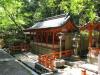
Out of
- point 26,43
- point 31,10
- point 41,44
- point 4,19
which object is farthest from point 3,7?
point 31,10

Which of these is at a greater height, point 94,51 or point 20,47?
point 94,51

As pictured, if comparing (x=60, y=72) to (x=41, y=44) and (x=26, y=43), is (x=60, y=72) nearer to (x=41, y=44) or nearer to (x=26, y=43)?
(x=41, y=44)

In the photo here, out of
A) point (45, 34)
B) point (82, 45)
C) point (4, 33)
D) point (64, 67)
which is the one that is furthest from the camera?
point (4, 33)

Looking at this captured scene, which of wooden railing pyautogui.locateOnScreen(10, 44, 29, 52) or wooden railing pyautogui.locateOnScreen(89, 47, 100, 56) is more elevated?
wooden railing pyautogui.locateOnScreen(89, 47, 100, 56)

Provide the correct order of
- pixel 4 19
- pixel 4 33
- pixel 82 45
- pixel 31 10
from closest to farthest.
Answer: pixel 82 45
pixel 4 19
pixel 4 33
pixel 31 10

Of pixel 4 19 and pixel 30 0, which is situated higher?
pixel 30 0

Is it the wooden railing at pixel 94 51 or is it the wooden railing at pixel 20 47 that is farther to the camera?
the wooden railing at pixel 20 47

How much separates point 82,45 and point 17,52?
11.6m

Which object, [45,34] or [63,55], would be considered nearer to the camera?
[63,55]

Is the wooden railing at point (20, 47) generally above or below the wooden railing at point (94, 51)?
below

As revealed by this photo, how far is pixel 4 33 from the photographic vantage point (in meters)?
44.3

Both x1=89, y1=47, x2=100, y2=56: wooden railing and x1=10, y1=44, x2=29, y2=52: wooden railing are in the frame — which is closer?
x1=89, y1=47, x2=100, y2=56: wooden railing

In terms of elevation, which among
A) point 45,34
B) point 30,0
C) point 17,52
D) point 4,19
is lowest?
point 17,52

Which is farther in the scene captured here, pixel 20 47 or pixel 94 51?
pixel 20 47
